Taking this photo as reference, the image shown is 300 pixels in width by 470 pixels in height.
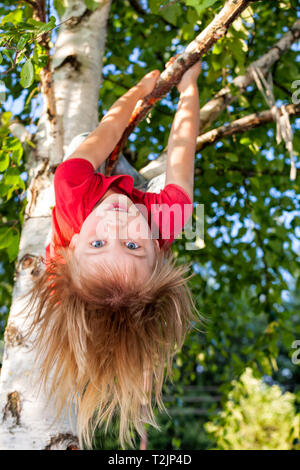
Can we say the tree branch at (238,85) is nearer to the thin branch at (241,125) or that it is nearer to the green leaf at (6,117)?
the thin branch at (241,125)

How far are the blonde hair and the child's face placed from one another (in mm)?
35

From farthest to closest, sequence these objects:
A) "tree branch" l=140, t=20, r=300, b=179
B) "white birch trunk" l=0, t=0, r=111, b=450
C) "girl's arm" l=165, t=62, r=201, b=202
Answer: "tree branch" l=140, t=20, r=300, b=179 < "girl's arm" l=165, t=62, r=201, b=202 < "white birch trunk" l=0, t=0, r=111, b=450

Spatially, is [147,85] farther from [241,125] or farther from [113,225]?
[113,225]

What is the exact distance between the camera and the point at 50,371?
1696mm

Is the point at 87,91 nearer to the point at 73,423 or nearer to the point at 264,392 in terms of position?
the point at 73,423

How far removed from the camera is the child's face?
1651mm

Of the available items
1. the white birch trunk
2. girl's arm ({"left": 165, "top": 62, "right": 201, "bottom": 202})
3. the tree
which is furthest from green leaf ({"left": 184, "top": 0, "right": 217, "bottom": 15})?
the white birch trunk

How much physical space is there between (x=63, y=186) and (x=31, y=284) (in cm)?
43

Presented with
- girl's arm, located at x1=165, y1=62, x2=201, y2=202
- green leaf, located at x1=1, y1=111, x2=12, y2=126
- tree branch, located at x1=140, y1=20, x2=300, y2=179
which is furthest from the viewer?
tree branch, located at x1=140, y1=20, x2=300, y2=179

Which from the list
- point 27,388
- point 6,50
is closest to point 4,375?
point 27,388

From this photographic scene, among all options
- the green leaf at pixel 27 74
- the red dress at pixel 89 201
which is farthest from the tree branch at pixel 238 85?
the green leaf at pixel 27 74

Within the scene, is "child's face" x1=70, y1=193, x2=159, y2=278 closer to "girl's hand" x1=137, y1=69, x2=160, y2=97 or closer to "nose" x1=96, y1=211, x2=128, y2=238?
"nose" x1=96, y1=211, x2=128, y2=238

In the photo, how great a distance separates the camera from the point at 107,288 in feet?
5.42

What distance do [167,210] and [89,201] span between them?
31cm
